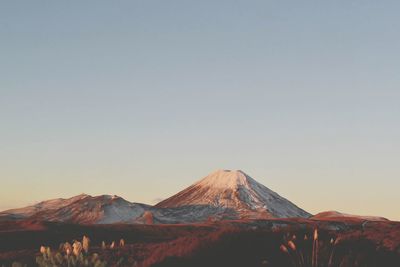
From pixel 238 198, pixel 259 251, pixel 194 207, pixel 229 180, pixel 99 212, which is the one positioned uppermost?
pixel 229 180

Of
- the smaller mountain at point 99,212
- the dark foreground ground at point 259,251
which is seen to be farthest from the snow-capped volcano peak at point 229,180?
the dark foreground ground at point 259,251

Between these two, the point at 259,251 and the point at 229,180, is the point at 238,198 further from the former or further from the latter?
the point at 259,251

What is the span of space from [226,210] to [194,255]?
493 ft

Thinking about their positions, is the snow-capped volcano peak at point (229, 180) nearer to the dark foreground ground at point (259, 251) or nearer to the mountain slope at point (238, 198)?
the mountain slope at point (238, 198)

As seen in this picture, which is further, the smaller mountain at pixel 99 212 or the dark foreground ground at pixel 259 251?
the smaller mountain at pixel 99 212

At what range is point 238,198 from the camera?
17938 cm

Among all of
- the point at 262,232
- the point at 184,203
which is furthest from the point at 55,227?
the point at 184,203

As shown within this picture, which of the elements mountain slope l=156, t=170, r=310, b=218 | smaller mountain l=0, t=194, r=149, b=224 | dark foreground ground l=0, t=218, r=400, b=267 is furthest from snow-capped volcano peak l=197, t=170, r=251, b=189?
dark foreground ground l=0, t=218, r=400, b=267

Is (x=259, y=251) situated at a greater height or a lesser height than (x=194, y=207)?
lesser

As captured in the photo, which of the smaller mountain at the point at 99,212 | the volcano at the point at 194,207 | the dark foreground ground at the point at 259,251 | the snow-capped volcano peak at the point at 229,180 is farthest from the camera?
the snow-capped volcano peak at the point at 229,180

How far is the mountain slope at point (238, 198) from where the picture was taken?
170m

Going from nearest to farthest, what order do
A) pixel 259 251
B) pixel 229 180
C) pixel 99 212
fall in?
pixel 259 251
pixel 99 212
pixel 229 180

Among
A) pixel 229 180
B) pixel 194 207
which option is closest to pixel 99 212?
pixel 194 207

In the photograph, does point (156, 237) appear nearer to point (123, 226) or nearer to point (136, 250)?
point (123, 226)
